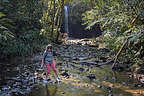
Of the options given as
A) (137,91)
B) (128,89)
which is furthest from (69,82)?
(137,91)

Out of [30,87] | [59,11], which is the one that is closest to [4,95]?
[30,87]

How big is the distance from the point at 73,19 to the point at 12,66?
2607 cm

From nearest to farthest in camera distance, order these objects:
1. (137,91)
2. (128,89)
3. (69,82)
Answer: (137,91) < (128,89) < (69,82)

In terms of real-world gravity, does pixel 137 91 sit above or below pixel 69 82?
below

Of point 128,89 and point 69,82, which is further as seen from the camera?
point 69,82

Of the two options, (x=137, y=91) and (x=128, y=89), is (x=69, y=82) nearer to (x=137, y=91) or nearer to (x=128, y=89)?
(x=128, y=89)

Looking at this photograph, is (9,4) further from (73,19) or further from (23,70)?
(73,19)

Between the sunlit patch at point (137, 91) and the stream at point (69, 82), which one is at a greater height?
the stream at point (69, 82)

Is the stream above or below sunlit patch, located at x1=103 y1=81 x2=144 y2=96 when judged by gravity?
above

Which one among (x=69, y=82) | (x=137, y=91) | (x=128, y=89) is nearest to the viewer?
(x=137, y=91)

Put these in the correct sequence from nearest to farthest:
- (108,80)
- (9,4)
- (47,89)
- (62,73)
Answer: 1. (47,89)
2. (108,80)
3. (62,73)
4. (9,4)

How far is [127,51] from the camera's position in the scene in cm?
1066

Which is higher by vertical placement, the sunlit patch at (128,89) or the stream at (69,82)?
the stream at (69,82)

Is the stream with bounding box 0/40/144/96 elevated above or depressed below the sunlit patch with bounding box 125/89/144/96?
above
